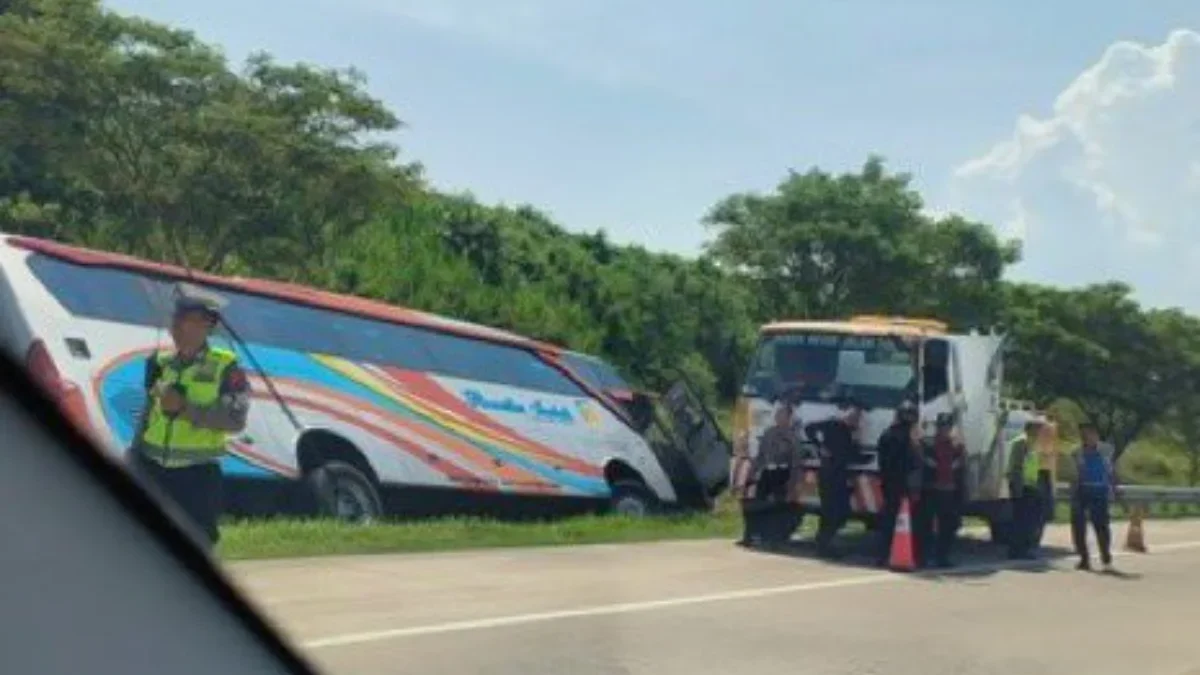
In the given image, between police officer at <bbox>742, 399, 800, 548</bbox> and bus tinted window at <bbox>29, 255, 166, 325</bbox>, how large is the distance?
6675 millimetres

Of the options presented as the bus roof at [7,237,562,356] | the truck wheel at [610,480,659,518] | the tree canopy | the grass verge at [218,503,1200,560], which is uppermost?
the tree canopy

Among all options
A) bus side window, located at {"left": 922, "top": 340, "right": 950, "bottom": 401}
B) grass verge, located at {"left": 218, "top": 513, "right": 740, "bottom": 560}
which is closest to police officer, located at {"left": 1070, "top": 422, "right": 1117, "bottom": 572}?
bus side window, located at {"left": 922, "top": 340, "right": 950, "bottom": 401}

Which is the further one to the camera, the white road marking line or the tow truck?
the tow truck

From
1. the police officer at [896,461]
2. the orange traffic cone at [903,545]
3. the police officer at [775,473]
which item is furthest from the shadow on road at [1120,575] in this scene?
the police officer at [775,473]

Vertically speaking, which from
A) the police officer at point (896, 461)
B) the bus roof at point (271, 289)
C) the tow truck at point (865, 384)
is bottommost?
the police officer at point (896, 461)

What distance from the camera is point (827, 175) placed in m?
38.9

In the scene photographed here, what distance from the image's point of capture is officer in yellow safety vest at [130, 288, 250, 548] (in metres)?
8.38

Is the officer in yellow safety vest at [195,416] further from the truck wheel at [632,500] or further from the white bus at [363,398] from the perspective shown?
the truck wheel at [632,500]

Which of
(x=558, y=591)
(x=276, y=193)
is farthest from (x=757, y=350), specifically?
(x=276, y=193)

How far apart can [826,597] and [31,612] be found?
37.8ft

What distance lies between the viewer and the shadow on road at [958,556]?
54.7 ft

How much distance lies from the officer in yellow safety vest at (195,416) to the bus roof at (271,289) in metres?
5.54

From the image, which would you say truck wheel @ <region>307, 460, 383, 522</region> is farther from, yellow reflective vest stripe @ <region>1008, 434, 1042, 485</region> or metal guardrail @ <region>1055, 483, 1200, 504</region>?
metal guardrail @ <region>1055, 483, 1200, 504</region>

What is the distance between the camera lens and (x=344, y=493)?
1703cm
